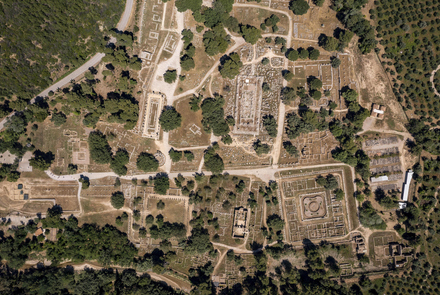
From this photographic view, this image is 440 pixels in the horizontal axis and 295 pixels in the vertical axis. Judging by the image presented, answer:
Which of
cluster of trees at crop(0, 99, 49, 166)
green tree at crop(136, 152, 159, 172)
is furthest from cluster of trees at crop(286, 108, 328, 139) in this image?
cluster of trees at crop(0, 99, 49, 166)

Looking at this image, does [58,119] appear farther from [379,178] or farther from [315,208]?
[379,178]

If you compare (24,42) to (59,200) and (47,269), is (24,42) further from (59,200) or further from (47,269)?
(47,269)

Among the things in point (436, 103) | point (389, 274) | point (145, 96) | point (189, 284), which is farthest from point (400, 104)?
point (189, 284)

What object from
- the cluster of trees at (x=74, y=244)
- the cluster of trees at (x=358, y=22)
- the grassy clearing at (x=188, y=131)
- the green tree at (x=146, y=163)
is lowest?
the cluster of trees at (x=74, y=244)

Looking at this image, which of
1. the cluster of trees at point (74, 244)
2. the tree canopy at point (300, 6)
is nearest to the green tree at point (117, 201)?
the cluster of trees at point (74, 244)

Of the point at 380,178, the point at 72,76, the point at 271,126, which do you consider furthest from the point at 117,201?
the point at 380,178

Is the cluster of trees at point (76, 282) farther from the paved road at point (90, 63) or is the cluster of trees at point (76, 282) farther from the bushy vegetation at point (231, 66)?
the bushy vegetation at point (231, 66)

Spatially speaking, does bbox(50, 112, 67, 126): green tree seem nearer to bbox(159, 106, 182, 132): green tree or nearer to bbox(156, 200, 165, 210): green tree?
bbox(159, 106, 182, 132): green tree
